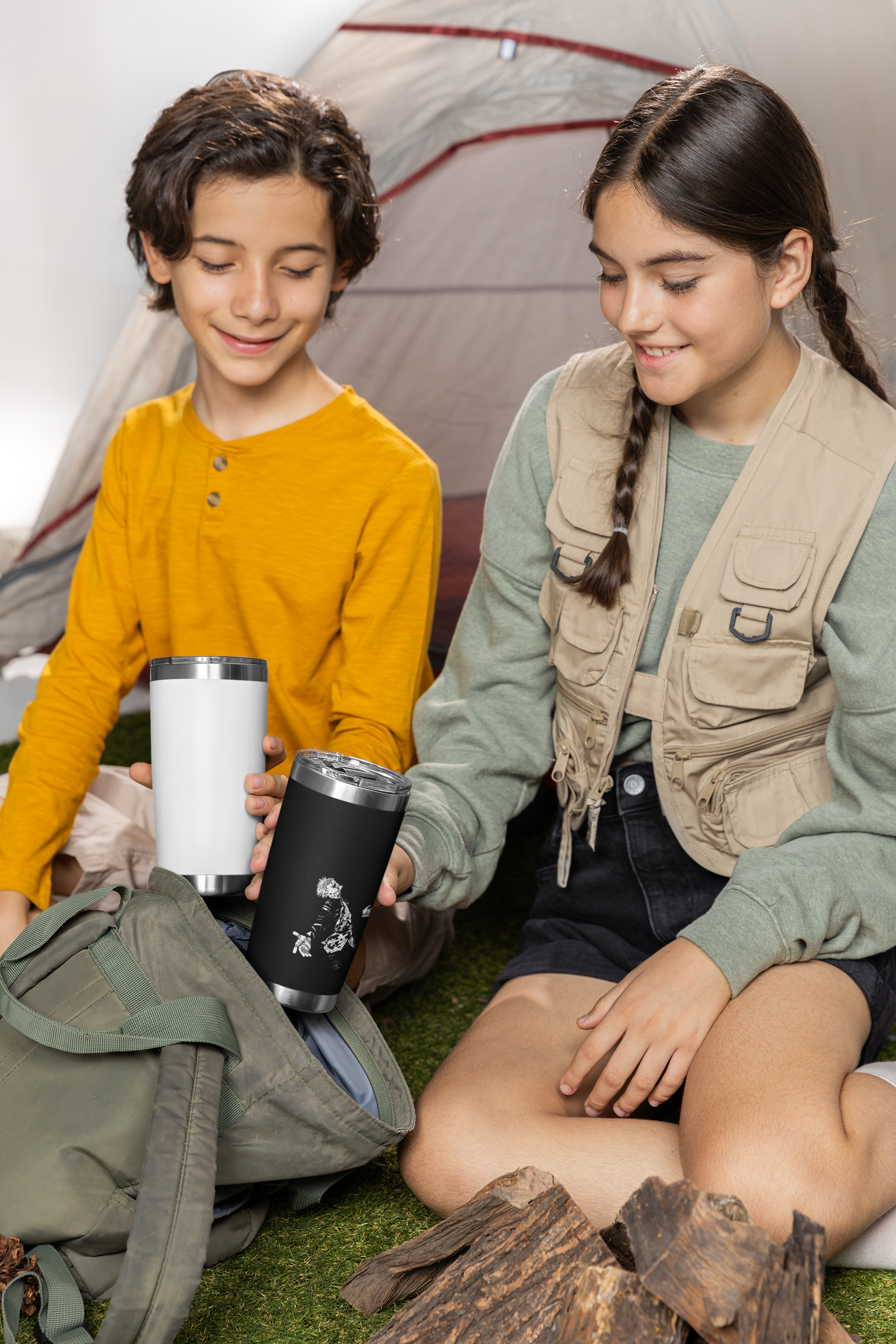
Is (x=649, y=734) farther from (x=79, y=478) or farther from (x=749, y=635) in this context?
(x=79, y=478)

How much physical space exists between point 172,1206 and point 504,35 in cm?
185

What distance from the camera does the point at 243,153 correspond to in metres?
1.31

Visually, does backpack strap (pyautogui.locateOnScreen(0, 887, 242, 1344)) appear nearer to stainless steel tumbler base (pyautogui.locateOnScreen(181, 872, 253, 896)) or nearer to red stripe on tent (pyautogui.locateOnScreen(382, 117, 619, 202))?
stainless steel tumbler base (pyautogui.locateOnScreen(181, 872, 253, 896))

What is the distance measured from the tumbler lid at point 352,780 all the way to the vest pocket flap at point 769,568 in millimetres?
387

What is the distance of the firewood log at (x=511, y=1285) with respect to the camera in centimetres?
77

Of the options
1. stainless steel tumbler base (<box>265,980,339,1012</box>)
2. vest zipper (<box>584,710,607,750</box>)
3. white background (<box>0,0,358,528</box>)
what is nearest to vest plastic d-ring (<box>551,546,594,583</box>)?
vest zipper (<box>584,710,607,750</box>)

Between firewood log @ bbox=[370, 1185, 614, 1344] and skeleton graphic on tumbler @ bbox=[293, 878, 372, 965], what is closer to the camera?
firewood log @ bbox=[370, 1185, 614, 1344]

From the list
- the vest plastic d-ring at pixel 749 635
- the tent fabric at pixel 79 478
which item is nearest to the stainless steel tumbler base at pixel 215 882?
the vest plastic d-ring at pixel 749 635

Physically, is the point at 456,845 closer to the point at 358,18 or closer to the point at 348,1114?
the point at 348,1114

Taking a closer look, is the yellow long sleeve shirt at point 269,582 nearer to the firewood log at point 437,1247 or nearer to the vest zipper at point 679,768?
the vest zipper at point 679,768

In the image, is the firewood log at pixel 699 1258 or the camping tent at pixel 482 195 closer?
the firewood log at pixel 699 1258

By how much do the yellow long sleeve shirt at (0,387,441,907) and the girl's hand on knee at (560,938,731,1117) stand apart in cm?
41

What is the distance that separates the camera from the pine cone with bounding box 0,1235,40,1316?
2.94 feet

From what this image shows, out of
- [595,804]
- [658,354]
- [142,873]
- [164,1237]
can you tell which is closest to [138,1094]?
[164,1237]
